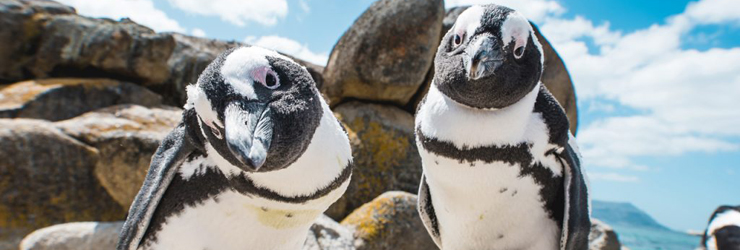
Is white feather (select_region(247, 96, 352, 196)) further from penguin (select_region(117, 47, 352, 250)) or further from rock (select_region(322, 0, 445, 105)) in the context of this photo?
rock (select_region(322, 0, 445, 105))

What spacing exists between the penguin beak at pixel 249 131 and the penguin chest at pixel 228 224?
1.13 ft

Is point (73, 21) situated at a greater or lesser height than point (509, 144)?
lesser

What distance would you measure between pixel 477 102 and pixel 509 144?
0.60 ft

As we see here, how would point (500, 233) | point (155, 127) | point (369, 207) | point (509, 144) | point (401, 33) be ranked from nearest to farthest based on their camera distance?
point (509, 144) < point (500, 233) < point (369, 207) < point (155, 127) < point (401, 33)

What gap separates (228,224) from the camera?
1.63 metres

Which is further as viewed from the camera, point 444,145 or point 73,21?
point 73,21

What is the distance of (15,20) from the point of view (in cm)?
573

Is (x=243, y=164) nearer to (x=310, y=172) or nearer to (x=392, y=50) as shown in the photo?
(x=310, y=172)

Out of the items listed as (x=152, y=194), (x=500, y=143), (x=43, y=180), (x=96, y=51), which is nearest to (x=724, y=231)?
(x=500, y=143)

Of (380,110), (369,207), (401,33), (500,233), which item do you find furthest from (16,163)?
(500,233)

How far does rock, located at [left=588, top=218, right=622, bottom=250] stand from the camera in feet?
15.7

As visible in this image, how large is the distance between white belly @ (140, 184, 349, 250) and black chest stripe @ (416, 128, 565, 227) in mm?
344

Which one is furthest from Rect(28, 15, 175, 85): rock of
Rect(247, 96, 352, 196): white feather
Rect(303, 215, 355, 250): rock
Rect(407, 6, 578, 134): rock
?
Rect(247, 96, 352, 196): white feather

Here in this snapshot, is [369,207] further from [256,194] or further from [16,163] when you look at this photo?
[16,163]
